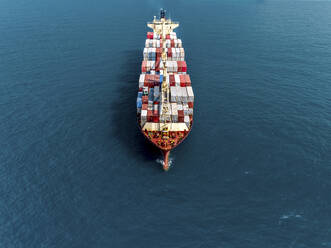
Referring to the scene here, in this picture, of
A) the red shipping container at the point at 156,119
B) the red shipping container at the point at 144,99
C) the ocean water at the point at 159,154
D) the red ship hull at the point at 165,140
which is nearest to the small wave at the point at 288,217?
the ocean water at the point at 159,154

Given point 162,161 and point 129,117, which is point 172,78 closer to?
point 129,117

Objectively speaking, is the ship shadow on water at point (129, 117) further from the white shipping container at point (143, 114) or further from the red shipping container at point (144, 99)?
the red shipping container at point (144, 99)

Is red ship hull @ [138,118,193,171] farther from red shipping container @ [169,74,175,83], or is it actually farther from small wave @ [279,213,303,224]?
Answer: small wave @ [279,213,303,224]

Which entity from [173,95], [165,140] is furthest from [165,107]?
[165,140]

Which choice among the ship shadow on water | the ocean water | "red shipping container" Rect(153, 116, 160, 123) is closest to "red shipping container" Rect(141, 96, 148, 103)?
"red shipping container" Rect(153, 116, 160, 123)

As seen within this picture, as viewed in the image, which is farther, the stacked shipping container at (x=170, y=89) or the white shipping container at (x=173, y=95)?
the white shipping container at (x=173, y=95)

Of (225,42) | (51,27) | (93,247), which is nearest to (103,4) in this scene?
(51,27)
